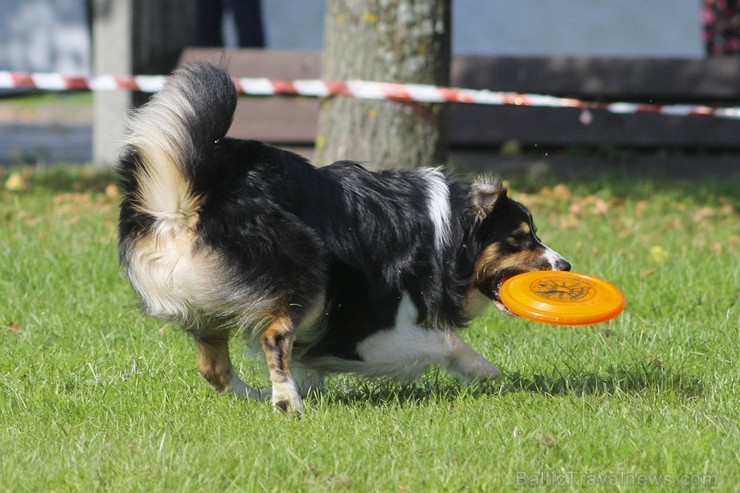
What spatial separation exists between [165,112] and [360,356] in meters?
1.26

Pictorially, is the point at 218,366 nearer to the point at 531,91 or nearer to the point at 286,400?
the point at 286,400

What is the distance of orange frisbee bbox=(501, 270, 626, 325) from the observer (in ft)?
14.5

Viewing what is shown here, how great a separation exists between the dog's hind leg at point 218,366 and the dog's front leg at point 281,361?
0.35 m

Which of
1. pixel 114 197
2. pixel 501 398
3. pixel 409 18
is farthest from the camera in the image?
pixel 114 197

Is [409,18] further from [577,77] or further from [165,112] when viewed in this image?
[165,112]

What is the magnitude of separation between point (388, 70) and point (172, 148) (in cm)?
408

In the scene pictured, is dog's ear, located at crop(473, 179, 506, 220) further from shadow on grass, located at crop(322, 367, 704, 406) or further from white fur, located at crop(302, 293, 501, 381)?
shadow on grass, located at crop(322, 367, 704, 406)

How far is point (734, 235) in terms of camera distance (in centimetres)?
822

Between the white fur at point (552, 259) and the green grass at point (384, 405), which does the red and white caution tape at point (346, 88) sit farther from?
the white fur at point (552, 259)

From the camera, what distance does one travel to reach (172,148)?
404 cm

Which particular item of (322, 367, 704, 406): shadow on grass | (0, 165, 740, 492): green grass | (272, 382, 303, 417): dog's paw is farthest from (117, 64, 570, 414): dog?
(0, 165, 740, 492): green grass

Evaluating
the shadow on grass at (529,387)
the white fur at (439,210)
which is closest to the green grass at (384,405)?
the shadow on grass at (529,387)

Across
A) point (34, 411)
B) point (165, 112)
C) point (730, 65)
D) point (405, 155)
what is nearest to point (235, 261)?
point (165, 112)

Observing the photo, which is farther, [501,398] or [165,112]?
[501,398]
